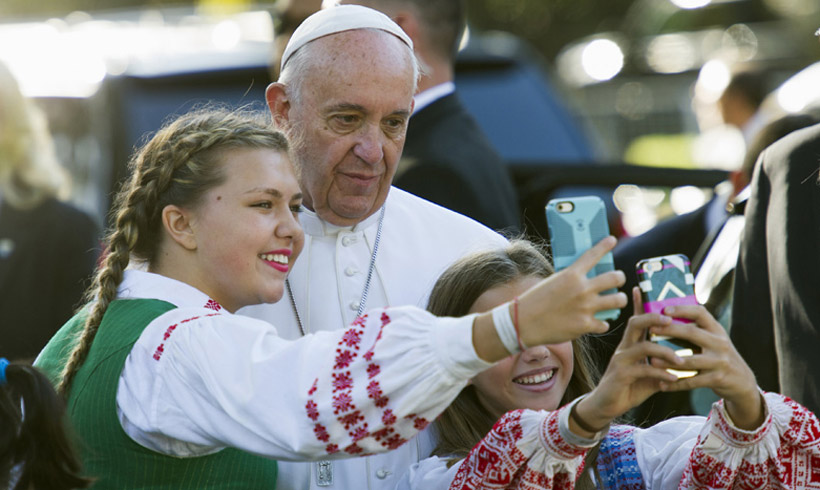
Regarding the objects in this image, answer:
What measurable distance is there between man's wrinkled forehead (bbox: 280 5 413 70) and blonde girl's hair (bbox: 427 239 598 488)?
2.43 feet

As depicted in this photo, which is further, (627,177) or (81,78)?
(81,78)

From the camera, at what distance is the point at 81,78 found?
6098mm

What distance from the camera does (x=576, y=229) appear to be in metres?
2.28

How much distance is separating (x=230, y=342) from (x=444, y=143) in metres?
2.46

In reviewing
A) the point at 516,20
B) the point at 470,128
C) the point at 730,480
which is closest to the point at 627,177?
the point at 470,128

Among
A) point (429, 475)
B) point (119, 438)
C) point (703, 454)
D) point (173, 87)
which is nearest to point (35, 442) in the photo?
point (119, 438)

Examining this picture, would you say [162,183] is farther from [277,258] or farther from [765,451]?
[765,451]

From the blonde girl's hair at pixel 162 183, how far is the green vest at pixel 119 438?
0.06 metres

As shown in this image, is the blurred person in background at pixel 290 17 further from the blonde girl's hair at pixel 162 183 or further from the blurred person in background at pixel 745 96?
the blurred person in background at pixel 745 96

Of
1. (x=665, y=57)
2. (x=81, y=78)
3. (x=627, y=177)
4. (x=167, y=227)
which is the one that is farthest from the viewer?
(x=665, y=57)

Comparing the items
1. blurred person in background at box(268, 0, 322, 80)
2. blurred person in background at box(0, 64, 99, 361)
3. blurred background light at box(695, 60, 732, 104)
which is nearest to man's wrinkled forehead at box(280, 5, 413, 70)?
blurred person in background at box(0, 64, 99, 361)

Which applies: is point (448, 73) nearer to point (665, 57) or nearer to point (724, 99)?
point (724, 99)

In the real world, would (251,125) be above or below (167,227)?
above

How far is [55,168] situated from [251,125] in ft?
9.45
